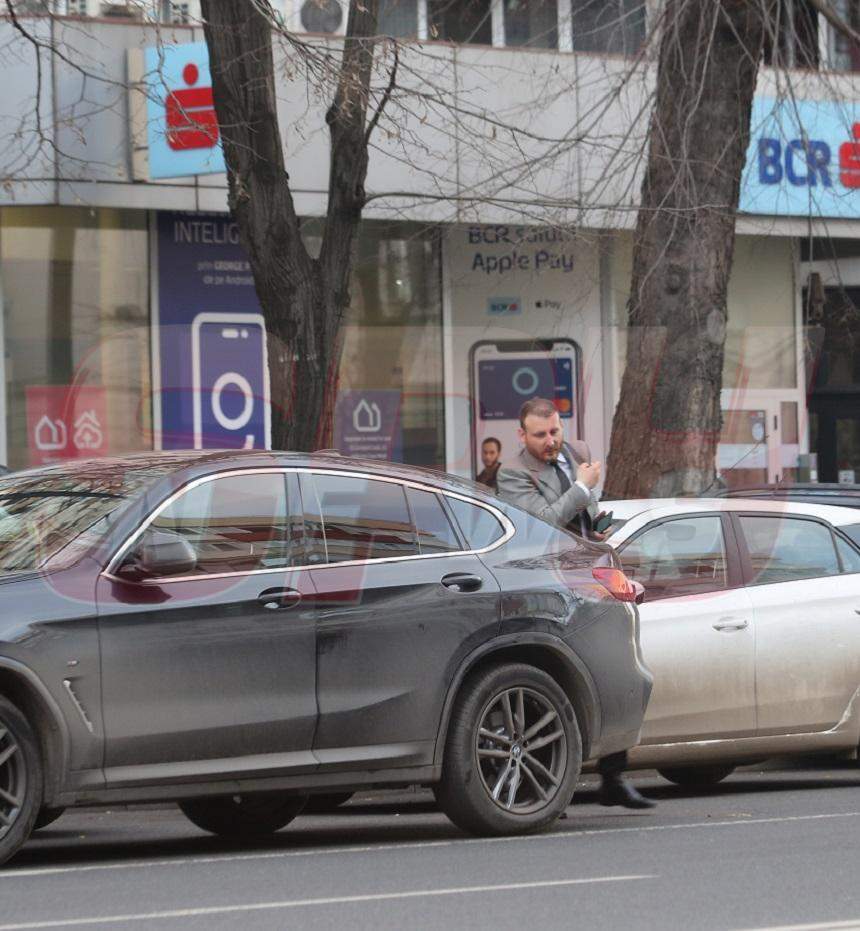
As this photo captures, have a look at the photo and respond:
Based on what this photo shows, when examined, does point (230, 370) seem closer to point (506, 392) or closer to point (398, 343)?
point (398, 343)

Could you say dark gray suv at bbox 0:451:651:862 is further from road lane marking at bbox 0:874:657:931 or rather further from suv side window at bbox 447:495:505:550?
road lane marking at bbox 0:874:657:931

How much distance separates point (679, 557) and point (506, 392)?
943 centimetres

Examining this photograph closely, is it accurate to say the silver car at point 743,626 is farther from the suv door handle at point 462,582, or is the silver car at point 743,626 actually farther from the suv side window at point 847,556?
the suv door handle at point 462,582

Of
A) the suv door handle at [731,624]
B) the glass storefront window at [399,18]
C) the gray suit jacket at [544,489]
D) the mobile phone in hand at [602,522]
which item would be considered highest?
the glass storefront window at [399,18]

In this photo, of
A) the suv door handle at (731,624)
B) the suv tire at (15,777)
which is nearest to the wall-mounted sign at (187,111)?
the suv door handle at (731,624)

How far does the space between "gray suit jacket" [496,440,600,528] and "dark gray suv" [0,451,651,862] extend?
2.15ft

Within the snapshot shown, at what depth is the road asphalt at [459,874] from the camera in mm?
6164

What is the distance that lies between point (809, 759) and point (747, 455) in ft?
24.5

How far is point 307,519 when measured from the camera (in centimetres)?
806

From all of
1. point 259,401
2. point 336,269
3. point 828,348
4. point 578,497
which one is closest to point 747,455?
point 828,348

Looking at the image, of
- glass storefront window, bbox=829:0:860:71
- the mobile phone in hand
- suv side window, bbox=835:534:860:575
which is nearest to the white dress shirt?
the mobile phone in hand

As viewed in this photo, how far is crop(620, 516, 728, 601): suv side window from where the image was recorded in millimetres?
10305

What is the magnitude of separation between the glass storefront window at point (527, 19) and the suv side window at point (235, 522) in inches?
478

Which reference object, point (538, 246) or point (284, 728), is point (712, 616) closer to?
point (284, 728)
